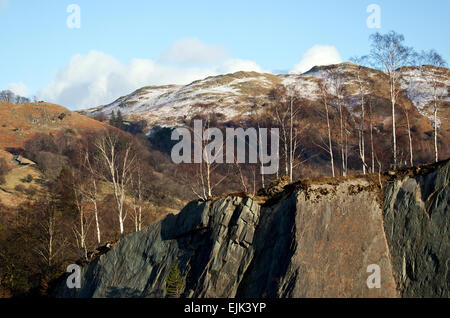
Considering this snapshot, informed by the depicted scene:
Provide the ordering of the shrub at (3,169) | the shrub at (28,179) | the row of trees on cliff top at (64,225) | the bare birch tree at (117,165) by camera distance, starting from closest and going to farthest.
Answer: the bare birch tree at (117,165) < the row of trees on cliff top at (64,225) < the shrub at (3,169) < the shrub at (28,179)

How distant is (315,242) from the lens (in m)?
17.5

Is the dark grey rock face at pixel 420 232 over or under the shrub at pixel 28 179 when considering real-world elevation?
under

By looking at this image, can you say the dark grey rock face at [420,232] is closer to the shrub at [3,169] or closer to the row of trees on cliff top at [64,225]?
the row of trees on cliff top at [64,225]

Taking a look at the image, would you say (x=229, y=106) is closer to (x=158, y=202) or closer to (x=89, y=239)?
(x=158, y=202)

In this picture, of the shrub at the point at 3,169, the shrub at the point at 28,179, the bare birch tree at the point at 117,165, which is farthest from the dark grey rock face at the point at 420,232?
the shrub at the point at 3,169

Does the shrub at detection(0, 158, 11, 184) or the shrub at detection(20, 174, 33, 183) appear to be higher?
the shrub at detection(0, 158, 11, 184)

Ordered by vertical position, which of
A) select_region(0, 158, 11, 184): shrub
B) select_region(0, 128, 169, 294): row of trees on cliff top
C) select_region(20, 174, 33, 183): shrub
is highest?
select_region(0, 158, 11, 184): shrub

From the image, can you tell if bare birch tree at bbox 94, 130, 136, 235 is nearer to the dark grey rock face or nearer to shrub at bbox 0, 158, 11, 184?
the dark grey rock face

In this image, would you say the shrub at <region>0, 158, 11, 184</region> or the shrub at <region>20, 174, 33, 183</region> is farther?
the shrub at <region>20, 174, 33, 183</region>

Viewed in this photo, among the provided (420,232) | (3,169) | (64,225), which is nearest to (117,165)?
(64,225)

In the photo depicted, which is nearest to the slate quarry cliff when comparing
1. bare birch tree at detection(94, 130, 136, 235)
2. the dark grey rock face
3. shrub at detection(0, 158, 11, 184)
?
the dark grey rock face

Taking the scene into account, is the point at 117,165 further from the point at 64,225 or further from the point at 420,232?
the point at 420,232

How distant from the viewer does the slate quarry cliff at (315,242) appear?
16391mm

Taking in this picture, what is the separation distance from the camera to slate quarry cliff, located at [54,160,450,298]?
16.4m
